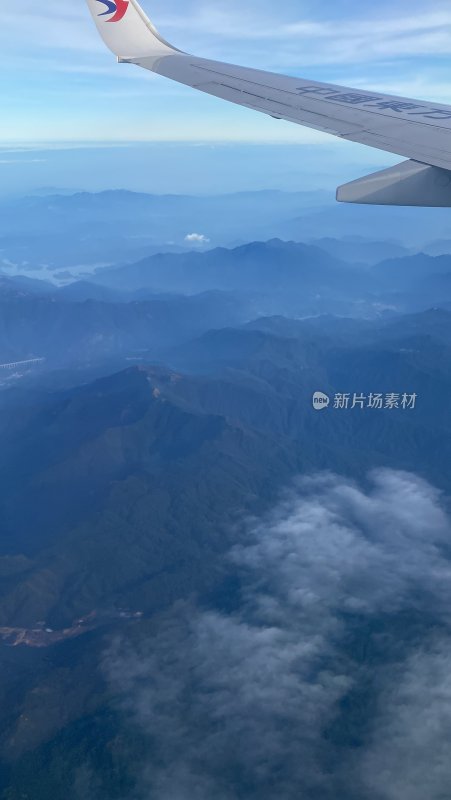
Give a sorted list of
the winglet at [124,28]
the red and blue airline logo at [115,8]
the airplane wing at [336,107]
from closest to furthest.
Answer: the airplane wing at [336,107] < the red and blue airline logo at [115,8] < the winglet at [124,28]

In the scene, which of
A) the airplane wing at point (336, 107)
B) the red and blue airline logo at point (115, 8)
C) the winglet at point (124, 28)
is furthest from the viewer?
the winglet at point (124, 28)

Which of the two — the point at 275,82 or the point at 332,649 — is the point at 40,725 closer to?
the point at 332,649

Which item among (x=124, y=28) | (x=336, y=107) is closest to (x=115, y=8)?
(x=124, y=28)

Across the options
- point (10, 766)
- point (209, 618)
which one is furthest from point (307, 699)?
point (10, 766)

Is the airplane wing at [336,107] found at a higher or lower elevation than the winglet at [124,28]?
lower

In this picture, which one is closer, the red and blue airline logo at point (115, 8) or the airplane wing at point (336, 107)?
the airplane wing at point (336, 107)
